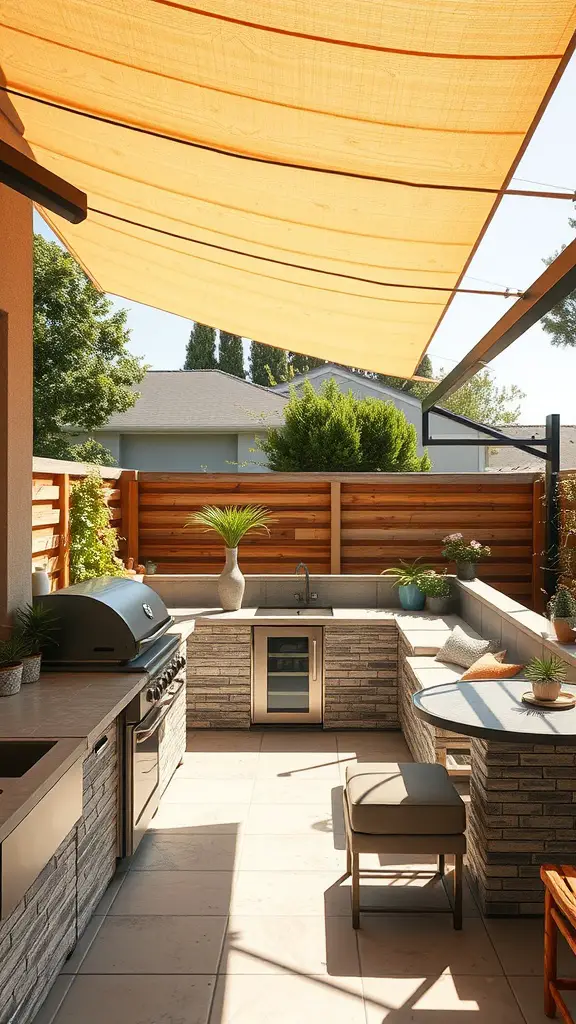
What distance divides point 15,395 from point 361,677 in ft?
11.9

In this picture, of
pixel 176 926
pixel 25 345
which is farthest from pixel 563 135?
pixel 176 926

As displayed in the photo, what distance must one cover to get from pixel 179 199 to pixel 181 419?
1379 cm

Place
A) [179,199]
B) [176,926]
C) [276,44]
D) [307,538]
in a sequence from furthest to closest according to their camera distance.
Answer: [307,538], [179,199], [176,926], [276,44]

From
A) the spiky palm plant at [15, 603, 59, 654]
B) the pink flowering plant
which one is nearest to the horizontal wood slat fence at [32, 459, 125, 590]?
the spiky palm plant at [15, 603, 59, 654]

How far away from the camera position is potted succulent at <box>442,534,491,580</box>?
23.9 feet

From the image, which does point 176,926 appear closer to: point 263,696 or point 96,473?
point 263,696

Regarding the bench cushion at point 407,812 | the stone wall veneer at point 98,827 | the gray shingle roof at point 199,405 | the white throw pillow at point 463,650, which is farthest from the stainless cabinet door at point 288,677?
the gray shingle roof at point 199,405

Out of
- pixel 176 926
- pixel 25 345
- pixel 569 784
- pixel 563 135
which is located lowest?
pixel 176 926

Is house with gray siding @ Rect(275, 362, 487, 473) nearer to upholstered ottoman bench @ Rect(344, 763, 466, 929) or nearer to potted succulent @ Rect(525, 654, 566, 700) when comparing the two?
potted succulent @ Rect(525, 654, 566, 700)

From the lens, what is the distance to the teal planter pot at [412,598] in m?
7.05

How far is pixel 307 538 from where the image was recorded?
801cm

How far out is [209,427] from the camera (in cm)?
1694

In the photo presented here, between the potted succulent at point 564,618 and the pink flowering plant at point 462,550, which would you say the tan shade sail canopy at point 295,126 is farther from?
the pink flowering plant at point 462,550

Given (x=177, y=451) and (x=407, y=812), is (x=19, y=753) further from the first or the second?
(x=177, y=451)
